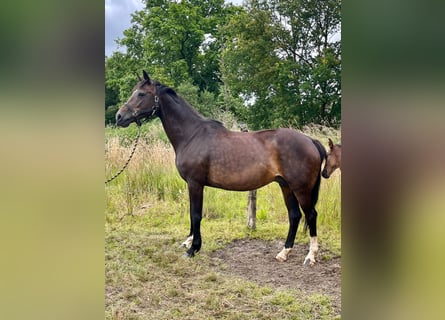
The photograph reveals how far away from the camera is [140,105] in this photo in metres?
1.88

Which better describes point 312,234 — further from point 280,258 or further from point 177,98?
point 177,98

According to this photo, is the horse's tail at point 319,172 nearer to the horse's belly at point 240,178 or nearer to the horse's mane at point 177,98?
the horse's belly at point 240,178

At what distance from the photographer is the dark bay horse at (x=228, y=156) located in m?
1.80

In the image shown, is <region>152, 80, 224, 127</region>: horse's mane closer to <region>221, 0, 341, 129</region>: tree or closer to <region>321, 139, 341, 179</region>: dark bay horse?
<region>221, 0, 341, 129</region>: tree

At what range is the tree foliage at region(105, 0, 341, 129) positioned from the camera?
1.55 metres

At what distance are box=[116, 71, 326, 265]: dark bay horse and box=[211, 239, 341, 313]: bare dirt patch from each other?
4cm

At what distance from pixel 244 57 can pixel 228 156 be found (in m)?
0.53
